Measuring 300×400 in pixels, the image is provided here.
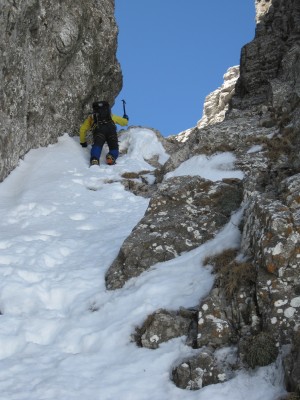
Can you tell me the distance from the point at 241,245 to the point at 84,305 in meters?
3.61

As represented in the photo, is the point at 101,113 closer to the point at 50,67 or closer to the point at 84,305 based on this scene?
the point at 50,67

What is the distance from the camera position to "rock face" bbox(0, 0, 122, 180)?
1928 centimetres

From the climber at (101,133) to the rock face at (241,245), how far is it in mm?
4352

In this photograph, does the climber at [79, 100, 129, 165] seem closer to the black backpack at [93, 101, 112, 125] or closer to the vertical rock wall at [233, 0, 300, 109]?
the black backpack at [93, 101, 112, 125]

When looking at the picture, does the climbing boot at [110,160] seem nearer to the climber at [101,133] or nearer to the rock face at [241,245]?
the climber at [101,133]

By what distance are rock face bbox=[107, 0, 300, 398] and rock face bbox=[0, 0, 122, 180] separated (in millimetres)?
7104

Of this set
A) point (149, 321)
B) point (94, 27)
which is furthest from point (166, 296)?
point (94, 27)

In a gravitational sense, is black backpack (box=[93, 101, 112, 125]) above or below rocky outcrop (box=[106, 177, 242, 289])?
above

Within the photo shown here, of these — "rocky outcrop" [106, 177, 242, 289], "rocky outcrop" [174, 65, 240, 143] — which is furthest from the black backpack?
Result: "rocky outcrop" [174, 65, 240, 143]

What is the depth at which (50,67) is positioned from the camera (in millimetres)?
25031

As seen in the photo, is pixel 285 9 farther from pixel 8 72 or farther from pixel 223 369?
pixel 223 369

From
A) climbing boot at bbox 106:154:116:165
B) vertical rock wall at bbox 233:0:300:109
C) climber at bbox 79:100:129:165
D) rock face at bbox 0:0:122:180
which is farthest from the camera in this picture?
vertical rock wall at bbox 233:0:300:109

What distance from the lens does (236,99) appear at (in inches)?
1226


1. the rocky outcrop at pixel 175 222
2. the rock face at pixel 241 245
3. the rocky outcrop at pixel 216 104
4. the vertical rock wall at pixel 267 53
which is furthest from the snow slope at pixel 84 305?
the rocky outcrop at pixel 216 104
